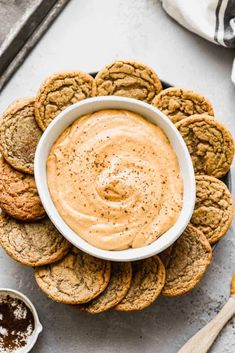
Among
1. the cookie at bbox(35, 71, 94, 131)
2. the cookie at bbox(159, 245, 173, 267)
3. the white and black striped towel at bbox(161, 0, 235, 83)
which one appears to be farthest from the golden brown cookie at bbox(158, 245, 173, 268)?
the white and black striped towel at bbox(161, 0, 235, 83)

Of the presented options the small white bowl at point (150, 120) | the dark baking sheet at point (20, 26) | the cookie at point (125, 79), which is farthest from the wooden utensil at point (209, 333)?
the dark baking sheet at point (20, 26)

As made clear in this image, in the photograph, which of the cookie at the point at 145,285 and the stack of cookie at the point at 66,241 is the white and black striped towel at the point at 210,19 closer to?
the stack of cookie at the point at 66,241

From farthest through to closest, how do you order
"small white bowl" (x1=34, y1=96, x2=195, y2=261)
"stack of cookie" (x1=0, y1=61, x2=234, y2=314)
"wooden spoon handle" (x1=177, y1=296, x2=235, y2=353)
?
"wooden spoon handle" (x1=177, y1=296, x2=235, y2=353)
"stack of cookie" (x1=0, y1=61, x2=234, y2=314)
"small white bowl" (x1=34, y1=96, x2=195, y2=261)

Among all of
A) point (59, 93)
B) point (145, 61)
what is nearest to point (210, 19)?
point (145, 61)

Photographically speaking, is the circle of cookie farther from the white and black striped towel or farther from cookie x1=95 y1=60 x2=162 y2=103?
the white and black striped towel

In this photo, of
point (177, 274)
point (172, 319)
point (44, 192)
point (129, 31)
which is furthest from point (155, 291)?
point (129, 31)

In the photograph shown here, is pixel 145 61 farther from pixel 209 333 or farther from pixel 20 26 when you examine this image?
pixel 209 333
